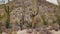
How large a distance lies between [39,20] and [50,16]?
12cm

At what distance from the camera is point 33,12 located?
1385 mm

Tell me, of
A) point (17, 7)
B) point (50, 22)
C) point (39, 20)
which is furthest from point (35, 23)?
point (17, 7)

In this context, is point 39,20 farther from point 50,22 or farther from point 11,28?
point 11,28

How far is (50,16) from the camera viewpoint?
138cm

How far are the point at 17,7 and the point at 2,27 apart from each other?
0.87 feet

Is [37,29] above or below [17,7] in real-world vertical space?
below

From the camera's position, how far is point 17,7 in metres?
1.41

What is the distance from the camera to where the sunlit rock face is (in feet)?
4.46

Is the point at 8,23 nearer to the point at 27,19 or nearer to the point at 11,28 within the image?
the point at 11,28

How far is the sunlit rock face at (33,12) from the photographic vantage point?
53.6 inches

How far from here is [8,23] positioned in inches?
53.8

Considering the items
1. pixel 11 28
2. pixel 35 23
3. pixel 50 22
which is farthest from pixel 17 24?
pixel 50 22

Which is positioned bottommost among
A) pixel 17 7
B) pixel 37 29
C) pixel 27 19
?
pixel 37 29

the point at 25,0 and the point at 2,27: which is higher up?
the point at 25,0
